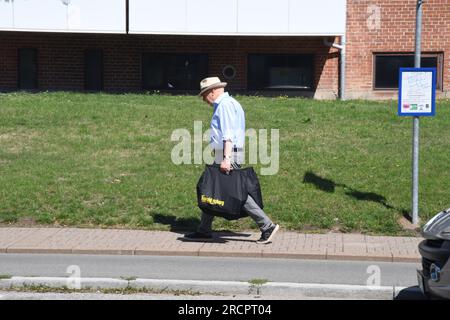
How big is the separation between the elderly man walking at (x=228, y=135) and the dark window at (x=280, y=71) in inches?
492

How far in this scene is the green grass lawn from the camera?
11195mm

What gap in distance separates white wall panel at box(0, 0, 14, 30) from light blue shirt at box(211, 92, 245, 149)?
1243 centimetres

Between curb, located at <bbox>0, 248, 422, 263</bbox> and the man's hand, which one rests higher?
the man's hand

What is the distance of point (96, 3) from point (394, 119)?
Answer: 333 inches

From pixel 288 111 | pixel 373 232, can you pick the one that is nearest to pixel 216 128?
pixel 373 232

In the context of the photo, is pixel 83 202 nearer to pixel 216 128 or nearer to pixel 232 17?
pixel 216 128

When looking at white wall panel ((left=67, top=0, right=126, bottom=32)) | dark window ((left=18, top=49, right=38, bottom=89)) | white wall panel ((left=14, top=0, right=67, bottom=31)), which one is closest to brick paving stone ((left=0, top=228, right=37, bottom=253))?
white wall panel ((left=67, top=0, right=126, bottom=32))

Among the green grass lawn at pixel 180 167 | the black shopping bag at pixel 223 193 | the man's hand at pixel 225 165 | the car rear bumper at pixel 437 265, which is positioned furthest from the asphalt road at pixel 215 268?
the car rear bumper at pixel 437 265

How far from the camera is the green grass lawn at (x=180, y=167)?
11.2 metres

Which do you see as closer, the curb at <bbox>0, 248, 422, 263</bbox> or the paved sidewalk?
the curb at <bbox>0, 248, 422, 263</bbox>

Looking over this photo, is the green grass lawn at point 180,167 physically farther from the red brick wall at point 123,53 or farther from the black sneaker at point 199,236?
the red brick wall at point 123,53

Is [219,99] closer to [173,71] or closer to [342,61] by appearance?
[342,61]

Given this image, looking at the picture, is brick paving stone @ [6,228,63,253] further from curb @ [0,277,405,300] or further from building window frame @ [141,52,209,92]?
building window frame @ [141,52,209,92]

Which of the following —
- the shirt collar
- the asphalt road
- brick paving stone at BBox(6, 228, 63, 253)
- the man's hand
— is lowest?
the asphalt road
